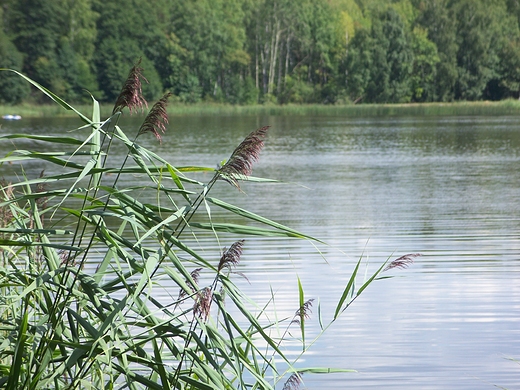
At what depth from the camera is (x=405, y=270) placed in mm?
6996

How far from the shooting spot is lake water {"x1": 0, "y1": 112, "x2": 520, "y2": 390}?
4.48 metres

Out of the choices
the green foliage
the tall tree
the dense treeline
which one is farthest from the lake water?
the tall tree

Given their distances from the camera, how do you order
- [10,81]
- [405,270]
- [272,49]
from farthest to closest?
[272,49], [10,81], [405,270]

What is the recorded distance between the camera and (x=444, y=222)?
9.80 metres

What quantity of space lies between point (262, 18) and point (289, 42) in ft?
9.63

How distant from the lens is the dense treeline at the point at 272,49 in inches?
2606

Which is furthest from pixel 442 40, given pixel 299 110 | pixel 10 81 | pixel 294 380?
pixel 294 380

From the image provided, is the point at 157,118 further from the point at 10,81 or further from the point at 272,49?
the point at 272,49

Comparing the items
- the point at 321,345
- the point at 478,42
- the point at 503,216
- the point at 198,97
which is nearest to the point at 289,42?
the point at 198,97

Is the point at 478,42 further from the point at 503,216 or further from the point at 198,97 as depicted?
the point at 503,216

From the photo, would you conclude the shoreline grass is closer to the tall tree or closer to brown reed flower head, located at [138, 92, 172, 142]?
the tall tree

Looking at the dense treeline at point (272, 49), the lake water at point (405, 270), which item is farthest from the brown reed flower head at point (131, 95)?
the dense treeline at point (272, 49)

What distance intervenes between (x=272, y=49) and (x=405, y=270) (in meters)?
65.1

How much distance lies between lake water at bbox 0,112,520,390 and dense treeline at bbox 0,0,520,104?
164 feet
